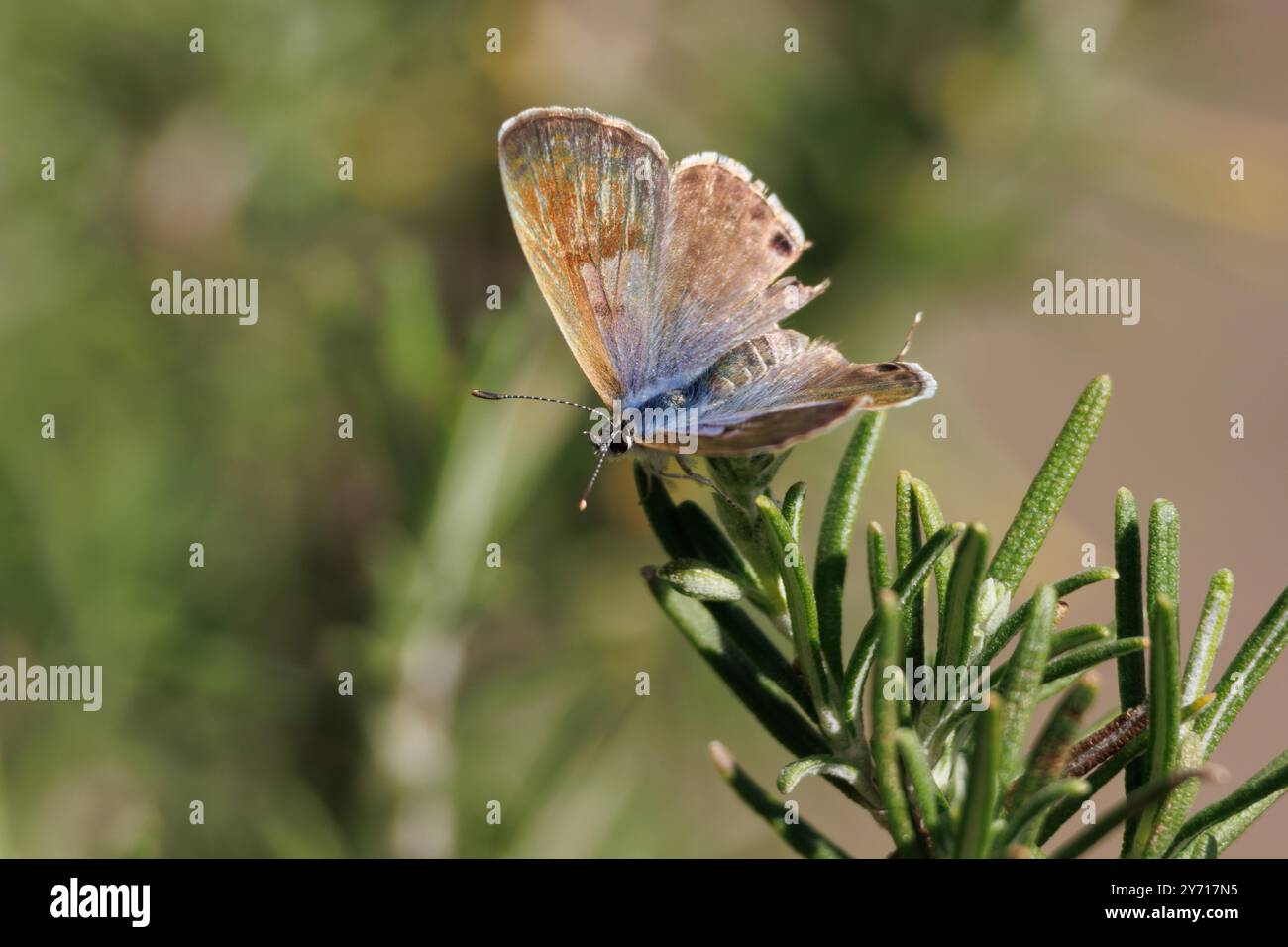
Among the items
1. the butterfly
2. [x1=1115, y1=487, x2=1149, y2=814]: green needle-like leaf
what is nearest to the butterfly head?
the butterfly

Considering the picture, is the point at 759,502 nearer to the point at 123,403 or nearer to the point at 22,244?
the point at 123,403


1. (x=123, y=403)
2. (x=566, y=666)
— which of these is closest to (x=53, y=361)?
(x=123, y=403)

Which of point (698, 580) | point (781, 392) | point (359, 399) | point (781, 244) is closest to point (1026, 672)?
point (698, 580)

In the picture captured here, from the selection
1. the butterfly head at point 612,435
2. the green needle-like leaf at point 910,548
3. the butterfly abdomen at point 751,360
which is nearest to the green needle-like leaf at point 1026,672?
the green needle-like leaf at point 910,548

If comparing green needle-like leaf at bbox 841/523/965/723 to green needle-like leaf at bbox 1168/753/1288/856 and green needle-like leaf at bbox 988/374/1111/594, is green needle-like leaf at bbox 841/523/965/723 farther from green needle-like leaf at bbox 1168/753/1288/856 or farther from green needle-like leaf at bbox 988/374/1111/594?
green needle-like leaf at bbox 1168/753/1288/856

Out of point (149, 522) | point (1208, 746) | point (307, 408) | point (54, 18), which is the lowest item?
point (1208, 746)

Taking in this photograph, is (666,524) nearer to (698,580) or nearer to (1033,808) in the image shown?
(698,580)
